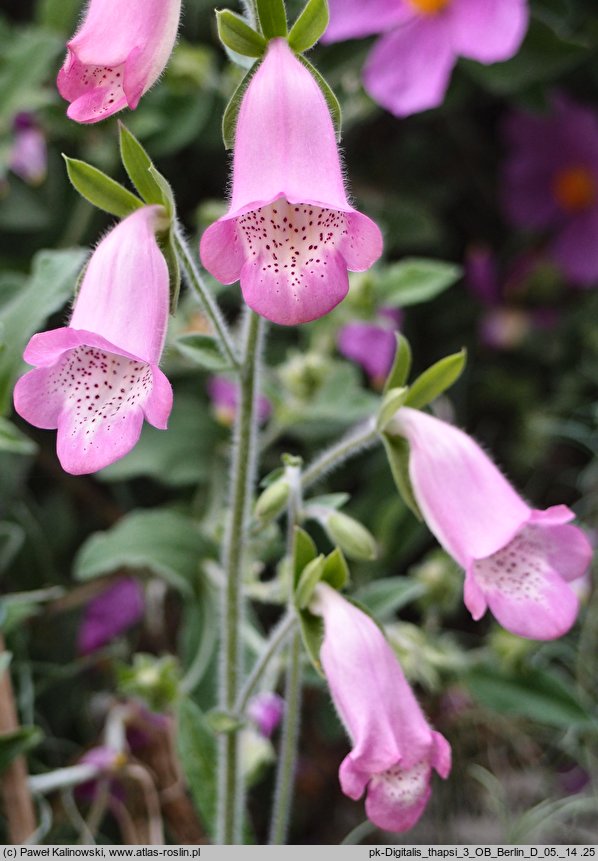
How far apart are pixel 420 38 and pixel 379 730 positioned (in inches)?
28.2

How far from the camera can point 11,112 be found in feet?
3.17

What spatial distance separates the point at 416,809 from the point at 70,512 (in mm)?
634

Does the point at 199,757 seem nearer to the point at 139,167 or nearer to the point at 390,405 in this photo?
the point at 390,405

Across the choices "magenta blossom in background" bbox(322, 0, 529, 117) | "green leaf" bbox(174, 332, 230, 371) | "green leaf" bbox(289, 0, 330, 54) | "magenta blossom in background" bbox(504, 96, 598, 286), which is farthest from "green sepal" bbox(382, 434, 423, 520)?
"magenta blossom in background" bbox(504, 96, 598, 286)

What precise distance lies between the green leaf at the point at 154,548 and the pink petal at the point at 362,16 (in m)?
0.48

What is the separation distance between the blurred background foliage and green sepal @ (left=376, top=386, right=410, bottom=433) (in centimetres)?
21

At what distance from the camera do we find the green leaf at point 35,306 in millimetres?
726

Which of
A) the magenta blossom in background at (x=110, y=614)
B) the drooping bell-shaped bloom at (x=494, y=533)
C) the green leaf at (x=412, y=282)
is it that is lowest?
the magenta blossom in background at (x=110, y=614)

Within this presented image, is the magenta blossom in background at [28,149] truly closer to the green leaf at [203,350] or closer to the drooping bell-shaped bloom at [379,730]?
the green leaf at [203,350]

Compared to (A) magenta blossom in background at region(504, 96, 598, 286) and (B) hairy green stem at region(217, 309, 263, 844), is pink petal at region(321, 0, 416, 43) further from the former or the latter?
(B) hairy green stem at region(217, 309, 263, 844)

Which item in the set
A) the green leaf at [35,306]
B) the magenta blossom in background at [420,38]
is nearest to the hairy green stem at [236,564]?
the green leaf at [35,306]

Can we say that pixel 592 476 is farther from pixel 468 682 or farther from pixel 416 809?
pixel 416 809

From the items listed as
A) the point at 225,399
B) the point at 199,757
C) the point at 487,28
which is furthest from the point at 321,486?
the point at 487,28

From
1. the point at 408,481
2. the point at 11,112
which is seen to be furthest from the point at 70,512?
the point at 408,481
